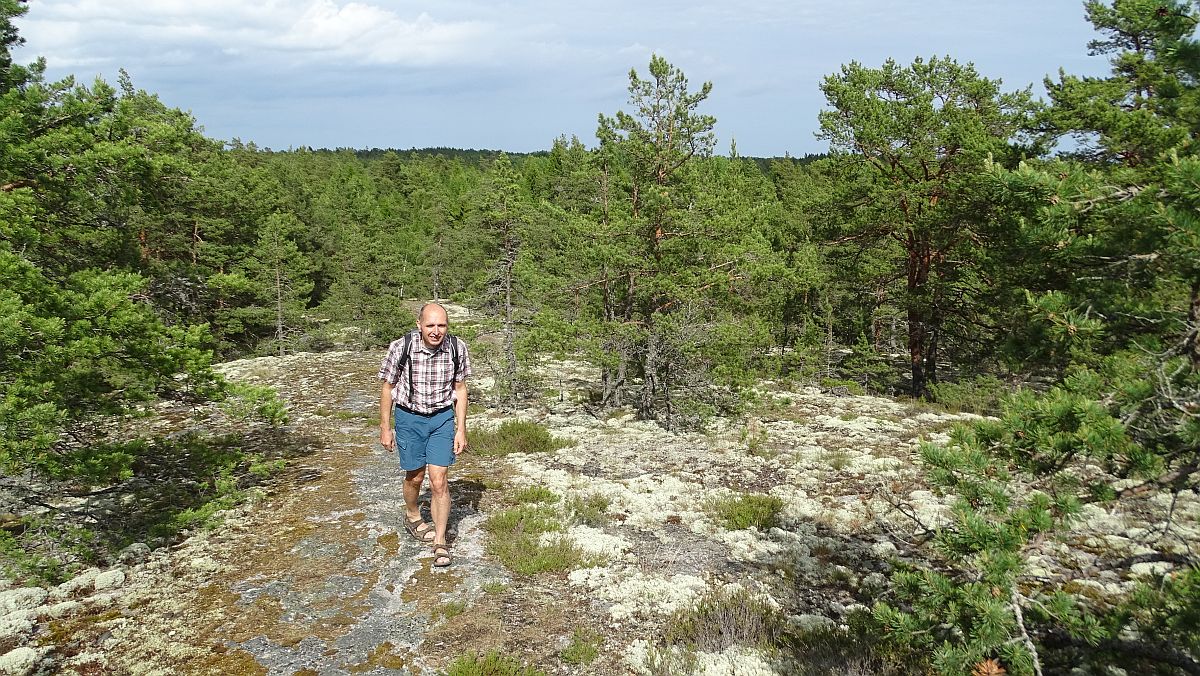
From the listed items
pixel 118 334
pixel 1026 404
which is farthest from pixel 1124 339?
pixel 118 334

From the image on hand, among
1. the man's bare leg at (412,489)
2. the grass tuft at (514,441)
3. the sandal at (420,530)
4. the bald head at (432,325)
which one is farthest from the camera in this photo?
the grass tuft at (514,441)

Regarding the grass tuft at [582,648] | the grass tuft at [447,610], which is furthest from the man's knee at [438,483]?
the grass tuft at [582,648]

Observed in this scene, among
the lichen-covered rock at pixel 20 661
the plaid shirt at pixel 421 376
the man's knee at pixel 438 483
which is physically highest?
the plaid shirt at pixel 421 376

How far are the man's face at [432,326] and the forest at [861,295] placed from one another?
278 cm

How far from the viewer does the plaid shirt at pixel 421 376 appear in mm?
6102

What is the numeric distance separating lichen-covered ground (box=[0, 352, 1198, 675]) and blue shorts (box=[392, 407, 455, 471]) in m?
1.18

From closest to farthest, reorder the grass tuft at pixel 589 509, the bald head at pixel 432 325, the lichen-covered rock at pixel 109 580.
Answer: the lichen-covered rock at pixel 109 580 < the bald head at pixel 432 325 < the grass tuft at pixel 589 509

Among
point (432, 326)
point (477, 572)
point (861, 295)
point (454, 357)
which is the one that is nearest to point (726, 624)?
point (477, 572)

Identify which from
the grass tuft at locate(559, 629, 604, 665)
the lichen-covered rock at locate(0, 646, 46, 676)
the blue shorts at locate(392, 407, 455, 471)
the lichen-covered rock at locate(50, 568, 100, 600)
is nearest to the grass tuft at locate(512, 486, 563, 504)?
the blue shorts at locate(392, 407, 455, 471)

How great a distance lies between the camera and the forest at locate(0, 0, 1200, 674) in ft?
9.69

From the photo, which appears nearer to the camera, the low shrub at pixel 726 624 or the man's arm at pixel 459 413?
the low shrub at pixel 726 624

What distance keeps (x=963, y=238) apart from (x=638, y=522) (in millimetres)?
13011

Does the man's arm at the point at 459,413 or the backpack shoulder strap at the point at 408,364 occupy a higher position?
the backpack shoulder strap at the point at 408,364

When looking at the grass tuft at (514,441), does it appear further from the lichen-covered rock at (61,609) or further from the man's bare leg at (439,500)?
the lichen-covered rock at (61,609)
